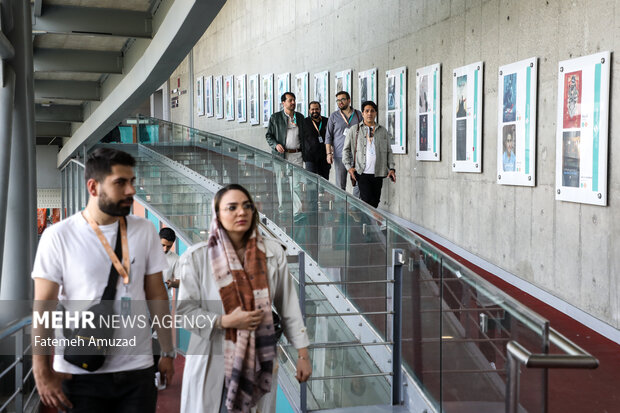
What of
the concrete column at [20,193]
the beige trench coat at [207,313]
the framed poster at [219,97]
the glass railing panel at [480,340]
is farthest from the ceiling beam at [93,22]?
the framed poster at [219,97]

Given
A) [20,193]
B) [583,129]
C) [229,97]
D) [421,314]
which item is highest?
[229,97]

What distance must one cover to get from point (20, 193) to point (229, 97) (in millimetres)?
14561

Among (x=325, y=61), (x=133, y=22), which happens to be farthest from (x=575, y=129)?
(x=325, y=61)

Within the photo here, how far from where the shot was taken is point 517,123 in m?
7.93

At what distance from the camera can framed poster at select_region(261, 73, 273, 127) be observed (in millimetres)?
18044

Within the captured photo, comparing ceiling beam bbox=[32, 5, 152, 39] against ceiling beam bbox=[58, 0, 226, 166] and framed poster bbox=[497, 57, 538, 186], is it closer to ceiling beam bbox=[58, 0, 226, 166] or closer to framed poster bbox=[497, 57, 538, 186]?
ceiling beam bbox=[58, 0, 226, 166]

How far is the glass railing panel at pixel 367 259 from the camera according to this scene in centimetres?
594

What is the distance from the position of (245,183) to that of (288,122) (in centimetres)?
142

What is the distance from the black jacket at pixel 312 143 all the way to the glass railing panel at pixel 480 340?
19.4 ft

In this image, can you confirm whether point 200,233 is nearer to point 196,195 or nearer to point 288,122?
point 196,195

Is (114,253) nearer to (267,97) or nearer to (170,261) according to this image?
(170,261)

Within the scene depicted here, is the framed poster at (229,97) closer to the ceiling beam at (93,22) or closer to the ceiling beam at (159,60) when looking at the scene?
the ceiling beam at (159,60)

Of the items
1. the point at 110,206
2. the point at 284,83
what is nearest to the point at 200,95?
the point at 284,83

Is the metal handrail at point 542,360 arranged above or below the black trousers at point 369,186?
below
